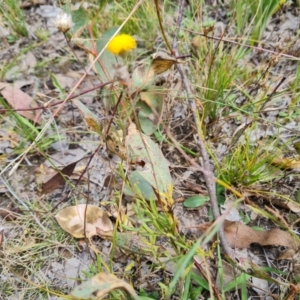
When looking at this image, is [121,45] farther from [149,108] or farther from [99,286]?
[99,286]

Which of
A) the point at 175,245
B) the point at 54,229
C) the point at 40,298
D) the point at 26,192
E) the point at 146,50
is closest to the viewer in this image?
the point at 175,245

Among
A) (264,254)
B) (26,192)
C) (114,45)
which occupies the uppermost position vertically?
(114,45)

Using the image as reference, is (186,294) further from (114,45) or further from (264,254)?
(114,45)

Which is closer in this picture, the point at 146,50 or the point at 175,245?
the point at 175,245

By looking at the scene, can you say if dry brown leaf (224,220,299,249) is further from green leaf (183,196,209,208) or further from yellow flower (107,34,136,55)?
yellow flower (107,34,136,55)

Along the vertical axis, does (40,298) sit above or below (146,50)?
below

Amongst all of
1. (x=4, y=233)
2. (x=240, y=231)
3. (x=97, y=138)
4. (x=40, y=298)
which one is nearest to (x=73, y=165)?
(x=97, y=138)

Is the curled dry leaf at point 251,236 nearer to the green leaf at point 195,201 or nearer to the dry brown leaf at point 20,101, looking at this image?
the green leaf at point 195,201

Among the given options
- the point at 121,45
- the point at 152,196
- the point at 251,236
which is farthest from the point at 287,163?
the point at 121,45
